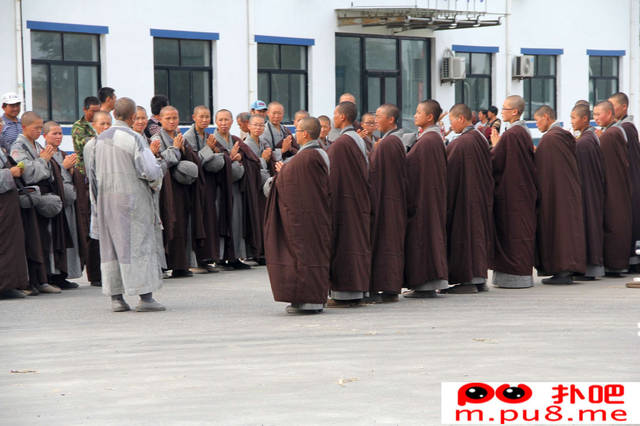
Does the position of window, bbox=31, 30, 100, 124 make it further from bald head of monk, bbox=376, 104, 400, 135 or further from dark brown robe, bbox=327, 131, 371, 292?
dark brown robe, bbox=327, 131, 371, 292

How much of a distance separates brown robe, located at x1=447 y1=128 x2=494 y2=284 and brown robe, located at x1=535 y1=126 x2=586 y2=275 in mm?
900

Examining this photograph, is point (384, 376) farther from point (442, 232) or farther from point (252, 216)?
point (252, 216)

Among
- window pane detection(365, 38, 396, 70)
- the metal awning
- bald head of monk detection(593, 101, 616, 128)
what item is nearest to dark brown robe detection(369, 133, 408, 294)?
bald head of monk detection(593, 101, 616, 128)

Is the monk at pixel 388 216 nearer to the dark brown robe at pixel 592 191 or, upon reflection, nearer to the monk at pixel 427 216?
the monk at pixel 427 216

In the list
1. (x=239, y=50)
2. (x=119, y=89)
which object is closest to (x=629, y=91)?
(x=239, y=50)

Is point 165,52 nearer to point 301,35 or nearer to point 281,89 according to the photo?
point 281,89

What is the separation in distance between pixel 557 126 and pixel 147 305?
16.3ft

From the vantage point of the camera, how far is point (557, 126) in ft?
39.5

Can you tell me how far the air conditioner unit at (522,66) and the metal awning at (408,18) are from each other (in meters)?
1.92

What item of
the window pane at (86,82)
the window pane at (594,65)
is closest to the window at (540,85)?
the window pane at (594,65)

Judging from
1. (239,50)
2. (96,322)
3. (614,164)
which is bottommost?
(96,322)

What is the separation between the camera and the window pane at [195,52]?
70.8 ft

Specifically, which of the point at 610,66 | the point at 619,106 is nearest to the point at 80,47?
the point at 619,106

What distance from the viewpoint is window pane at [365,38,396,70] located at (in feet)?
82.5
